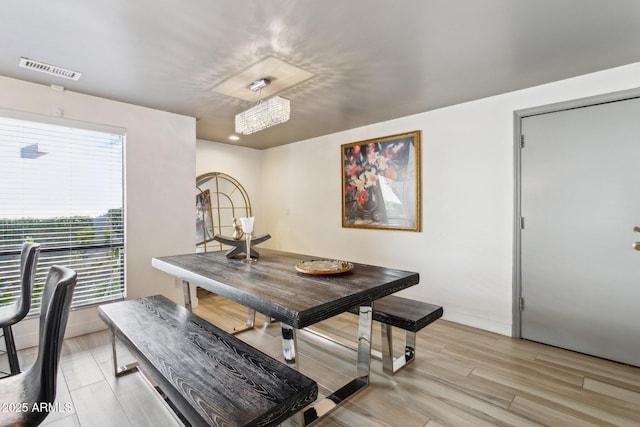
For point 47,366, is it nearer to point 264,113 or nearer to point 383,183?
point 264,113

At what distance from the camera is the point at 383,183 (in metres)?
3.80

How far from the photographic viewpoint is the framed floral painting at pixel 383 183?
11.6ft

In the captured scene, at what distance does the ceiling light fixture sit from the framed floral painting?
1.61 m

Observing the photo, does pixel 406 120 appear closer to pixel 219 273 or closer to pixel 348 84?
pixel 348 84

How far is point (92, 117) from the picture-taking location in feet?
9.82

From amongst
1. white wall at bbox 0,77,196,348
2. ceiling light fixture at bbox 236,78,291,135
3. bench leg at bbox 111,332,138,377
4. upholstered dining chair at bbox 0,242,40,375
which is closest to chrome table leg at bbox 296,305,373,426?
Answer: bench leg at bbox 111,332,138,377

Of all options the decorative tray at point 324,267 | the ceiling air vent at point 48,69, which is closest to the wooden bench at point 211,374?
the decorative tray at point 324,267

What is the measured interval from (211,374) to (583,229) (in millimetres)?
2937

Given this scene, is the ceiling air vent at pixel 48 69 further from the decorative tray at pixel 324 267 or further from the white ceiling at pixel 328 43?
the decorative tray at pixel 324 267

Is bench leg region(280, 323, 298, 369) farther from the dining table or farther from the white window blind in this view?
the white window blind

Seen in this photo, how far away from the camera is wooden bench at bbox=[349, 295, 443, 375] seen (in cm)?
210

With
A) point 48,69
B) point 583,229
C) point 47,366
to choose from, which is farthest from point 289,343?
point 48,69

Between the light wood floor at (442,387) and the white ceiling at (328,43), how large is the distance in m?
2.26

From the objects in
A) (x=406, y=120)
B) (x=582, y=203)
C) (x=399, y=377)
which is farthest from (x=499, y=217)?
(x=399, y=377)
